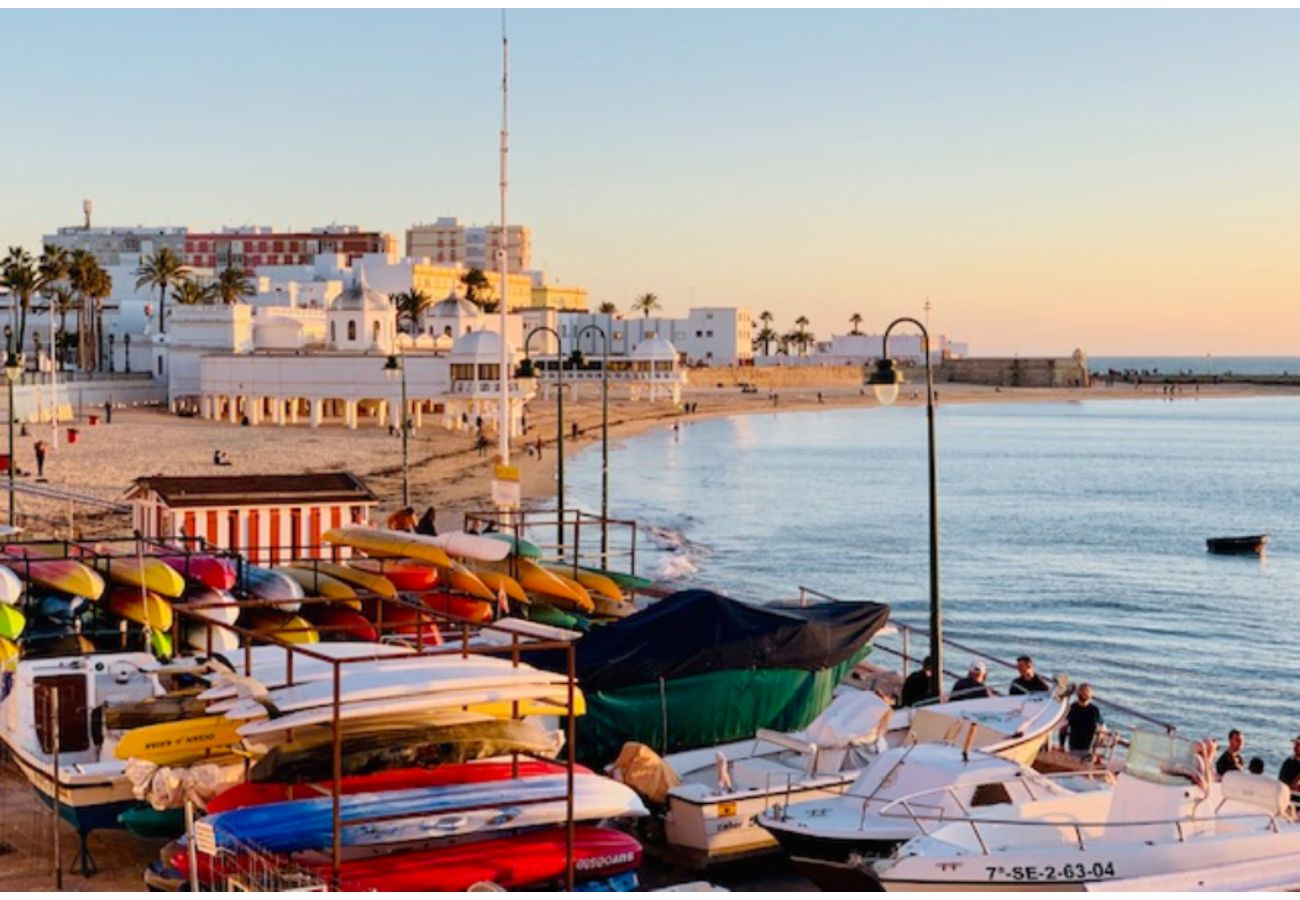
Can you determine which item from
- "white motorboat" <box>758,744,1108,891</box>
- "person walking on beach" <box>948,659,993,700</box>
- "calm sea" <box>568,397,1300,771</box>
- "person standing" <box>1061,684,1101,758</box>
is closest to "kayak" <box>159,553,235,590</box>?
"white motorboat" <box>758,744,1108,891</box>

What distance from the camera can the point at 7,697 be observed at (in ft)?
62.0

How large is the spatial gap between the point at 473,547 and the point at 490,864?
39.9 feet

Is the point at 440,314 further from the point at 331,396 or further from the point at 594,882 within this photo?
the point at 594,882

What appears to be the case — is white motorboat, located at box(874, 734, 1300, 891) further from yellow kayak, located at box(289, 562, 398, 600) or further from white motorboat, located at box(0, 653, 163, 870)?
yellow kayak, located at box(289, 562, 398, 600)

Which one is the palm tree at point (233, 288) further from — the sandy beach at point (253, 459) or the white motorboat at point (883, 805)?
the white motorboat at point (883, 805)

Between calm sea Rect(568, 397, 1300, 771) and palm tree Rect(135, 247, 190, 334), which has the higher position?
palm tree Rect(135, 247, 190, 334)

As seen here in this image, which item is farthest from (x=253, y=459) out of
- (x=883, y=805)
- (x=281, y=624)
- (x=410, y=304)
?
(x=410, y=304)

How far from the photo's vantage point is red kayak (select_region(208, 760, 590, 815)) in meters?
15.1

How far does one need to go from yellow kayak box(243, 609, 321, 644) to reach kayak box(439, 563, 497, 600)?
297 cm

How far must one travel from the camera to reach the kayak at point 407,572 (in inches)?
1041

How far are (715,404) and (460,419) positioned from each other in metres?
69.9

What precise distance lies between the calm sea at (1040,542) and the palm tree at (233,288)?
3086 centimetres

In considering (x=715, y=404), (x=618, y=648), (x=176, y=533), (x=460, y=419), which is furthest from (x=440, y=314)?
(x=618, y=648)

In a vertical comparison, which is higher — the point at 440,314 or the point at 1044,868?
the point at 440,314
